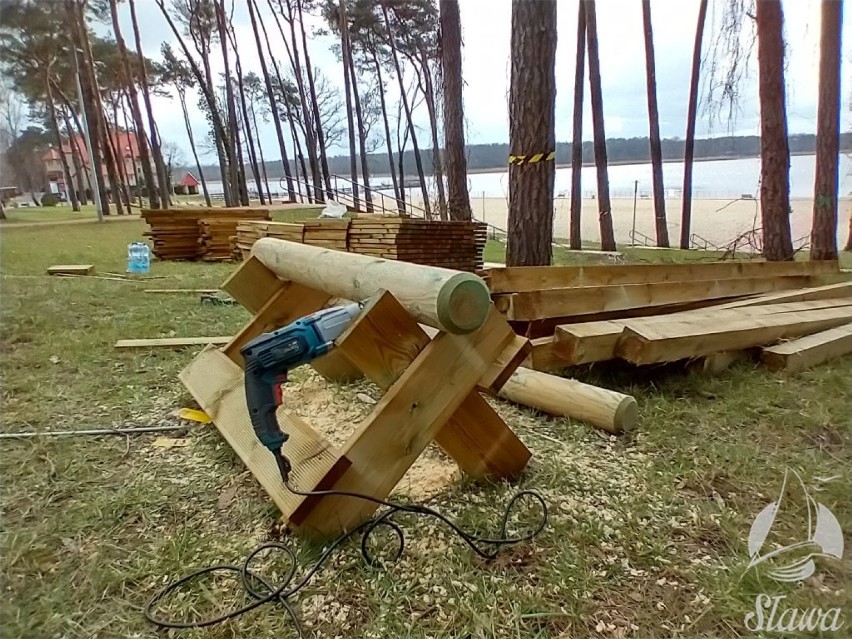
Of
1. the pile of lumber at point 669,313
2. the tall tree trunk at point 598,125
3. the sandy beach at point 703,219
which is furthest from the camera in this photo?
the tall tree trunk at point 598,125

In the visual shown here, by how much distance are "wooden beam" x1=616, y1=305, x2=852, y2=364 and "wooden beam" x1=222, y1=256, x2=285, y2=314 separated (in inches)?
63.1

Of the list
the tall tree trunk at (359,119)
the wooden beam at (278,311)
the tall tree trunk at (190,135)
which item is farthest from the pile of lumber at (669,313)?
the tall tree trunk at (190,135)

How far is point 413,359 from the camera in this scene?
1.42 metres

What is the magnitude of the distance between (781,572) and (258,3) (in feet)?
50.7

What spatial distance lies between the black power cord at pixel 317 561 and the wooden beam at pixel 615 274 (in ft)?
4.70

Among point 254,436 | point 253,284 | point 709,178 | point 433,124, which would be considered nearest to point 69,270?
point 253,284

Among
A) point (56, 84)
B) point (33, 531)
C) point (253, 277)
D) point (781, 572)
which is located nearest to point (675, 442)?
point (781, 572)

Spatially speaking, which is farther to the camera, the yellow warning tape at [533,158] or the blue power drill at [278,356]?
the yellow warning tape at [533,158]

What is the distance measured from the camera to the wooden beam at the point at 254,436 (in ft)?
4.53

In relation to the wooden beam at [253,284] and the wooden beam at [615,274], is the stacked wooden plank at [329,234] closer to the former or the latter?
the wooden beam at [615,274]

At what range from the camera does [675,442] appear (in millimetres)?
1963

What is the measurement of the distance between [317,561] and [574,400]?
1.21 metres

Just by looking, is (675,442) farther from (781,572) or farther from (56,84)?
(56,84)

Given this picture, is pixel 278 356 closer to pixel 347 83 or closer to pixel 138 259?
pixel 138 259
